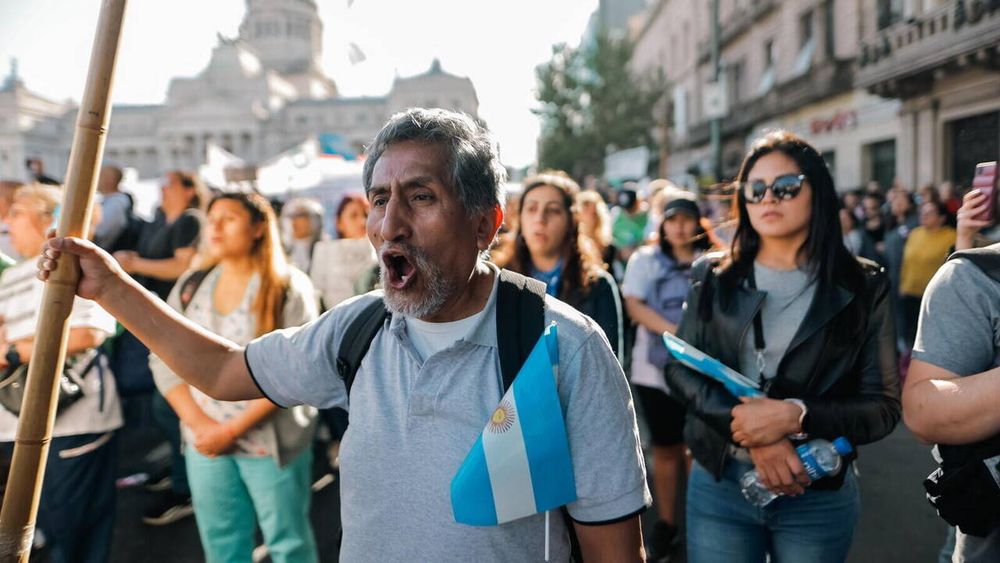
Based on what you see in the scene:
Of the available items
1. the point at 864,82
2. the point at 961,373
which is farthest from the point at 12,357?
the point at 864,82

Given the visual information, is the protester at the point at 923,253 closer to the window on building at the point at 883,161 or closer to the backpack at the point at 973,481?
the backpack at the point at 973,481

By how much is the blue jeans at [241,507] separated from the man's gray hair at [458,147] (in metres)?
1.80

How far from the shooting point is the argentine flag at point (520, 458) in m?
1.44

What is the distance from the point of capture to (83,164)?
152 cm

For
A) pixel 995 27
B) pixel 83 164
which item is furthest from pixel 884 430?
pixel 995 27

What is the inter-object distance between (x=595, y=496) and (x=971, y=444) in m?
0.92

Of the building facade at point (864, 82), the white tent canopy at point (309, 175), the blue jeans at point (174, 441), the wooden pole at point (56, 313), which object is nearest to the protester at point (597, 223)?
the blue jeans at point (174, 441)

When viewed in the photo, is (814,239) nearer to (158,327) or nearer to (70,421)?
(158,327)

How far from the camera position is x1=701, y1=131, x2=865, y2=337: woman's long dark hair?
7.57 ft

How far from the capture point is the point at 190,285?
3.36 m

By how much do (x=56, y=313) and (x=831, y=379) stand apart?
6.83 ft

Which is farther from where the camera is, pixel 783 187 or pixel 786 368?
pixel 783 187

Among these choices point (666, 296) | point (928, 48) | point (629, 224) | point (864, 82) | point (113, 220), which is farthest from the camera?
point (864, 82)

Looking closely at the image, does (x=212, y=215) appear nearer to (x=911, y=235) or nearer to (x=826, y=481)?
(x=826, y=481)
